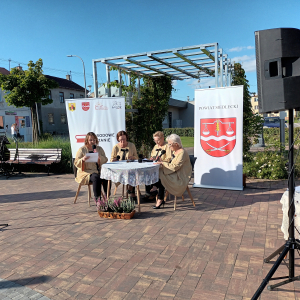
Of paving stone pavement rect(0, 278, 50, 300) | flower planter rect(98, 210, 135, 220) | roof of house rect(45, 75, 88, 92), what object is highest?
roof of house rect(45, 75, 88, 92)

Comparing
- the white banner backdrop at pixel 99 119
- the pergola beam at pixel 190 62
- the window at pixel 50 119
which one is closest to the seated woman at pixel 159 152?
the white banner backdrop at pixel 99 119

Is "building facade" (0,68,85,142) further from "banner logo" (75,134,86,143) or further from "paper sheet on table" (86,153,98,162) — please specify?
"paper sheet on table" (86,153,98,162)

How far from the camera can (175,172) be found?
17.5 ft

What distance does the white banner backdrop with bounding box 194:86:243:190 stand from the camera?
256 inches

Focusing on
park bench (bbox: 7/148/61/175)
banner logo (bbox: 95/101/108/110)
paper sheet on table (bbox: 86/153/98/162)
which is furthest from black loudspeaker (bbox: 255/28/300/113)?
park bench (bbox: 7/148/61/175)

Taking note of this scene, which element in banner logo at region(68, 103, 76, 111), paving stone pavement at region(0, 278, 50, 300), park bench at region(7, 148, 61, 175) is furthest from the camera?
park bench at region(7, 148, 61, 175)

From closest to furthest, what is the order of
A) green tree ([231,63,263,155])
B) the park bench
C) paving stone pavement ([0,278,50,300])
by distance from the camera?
1. paving stone pavement ([0,278,50,300])
2. green tree ([231,63,263,155])
3. the park bench

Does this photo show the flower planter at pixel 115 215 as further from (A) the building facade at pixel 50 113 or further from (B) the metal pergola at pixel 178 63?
(A) the building facade at pixel 50 113

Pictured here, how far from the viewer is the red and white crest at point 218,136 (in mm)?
6566

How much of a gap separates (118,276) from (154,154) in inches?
127

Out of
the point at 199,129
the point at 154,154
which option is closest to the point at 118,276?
the point at 154,154

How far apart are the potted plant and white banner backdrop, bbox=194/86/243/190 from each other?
2.55 metres

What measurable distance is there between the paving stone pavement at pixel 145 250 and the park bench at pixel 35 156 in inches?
138

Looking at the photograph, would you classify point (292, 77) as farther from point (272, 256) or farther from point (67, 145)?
point (67, 145)
